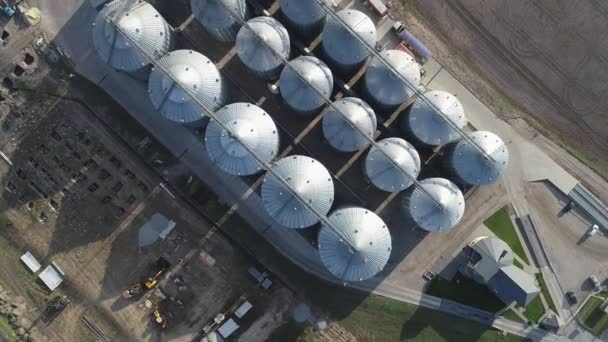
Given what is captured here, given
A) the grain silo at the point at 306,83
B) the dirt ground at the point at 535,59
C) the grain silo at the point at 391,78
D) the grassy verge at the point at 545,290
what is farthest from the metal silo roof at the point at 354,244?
the dirt ground at the point at 535,59

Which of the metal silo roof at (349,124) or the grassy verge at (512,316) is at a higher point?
the metal silo roof at (349,124)

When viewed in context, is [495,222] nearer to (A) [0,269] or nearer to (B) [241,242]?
(B) [241,242]

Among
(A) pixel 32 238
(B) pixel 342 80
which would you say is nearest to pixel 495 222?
(B) pixel 342 80

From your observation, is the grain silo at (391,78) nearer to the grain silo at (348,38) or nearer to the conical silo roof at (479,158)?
the grain silo at (348,38)

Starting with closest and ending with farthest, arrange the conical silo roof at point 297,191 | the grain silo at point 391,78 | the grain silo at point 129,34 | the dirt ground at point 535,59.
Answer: the conical silo roof at point 297,191
the grain silo at point 129,34
the grain silo at point 391,78
the dirt ground at point 535,59

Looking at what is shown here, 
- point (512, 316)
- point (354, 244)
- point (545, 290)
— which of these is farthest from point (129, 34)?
point (545, 290)

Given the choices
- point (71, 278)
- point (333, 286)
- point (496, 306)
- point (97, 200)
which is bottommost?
point (71, 278)
